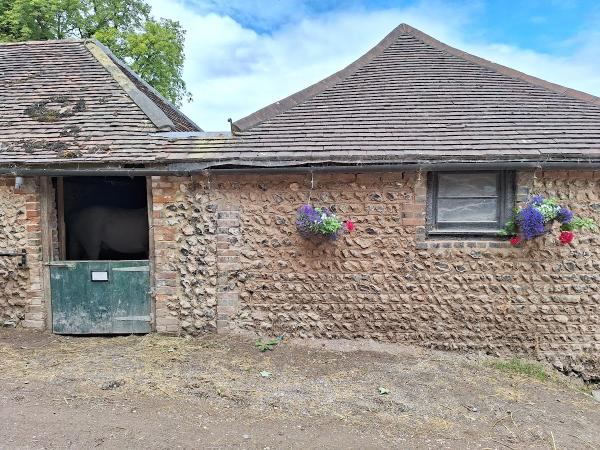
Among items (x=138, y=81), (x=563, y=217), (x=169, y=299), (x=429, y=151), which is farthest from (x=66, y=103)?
(x=563, y=217)

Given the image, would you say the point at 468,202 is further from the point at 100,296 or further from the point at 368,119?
the point at 100,296

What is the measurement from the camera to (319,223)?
558cm

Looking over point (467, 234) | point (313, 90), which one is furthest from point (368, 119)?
point (467, 234)

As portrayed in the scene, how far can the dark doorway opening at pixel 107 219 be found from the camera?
779 centimetres

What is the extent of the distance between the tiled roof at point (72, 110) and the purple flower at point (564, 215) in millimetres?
5563

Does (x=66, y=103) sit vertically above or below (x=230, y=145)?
above

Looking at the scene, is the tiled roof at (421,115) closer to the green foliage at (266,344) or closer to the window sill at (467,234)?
the window sill at (467,234)

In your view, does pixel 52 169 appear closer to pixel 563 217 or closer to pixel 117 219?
Answer: pixel 117 219

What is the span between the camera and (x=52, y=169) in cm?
591

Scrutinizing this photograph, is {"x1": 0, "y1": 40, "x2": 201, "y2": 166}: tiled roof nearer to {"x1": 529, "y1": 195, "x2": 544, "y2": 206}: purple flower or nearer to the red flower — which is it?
→ {"x1": 529, "y1": 195, "x2": 544, "y2": 206}: purple flower

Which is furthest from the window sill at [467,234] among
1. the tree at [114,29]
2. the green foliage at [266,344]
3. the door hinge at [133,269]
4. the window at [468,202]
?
the tree at [114,29]

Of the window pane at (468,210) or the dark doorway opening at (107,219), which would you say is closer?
the window pane at (468,210)

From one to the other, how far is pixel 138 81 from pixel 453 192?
7476 mm

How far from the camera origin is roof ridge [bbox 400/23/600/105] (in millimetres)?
6983
